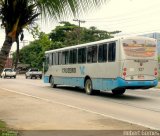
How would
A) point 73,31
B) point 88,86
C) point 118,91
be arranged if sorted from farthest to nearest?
point 73,31 → point 88,86 → point 118,91

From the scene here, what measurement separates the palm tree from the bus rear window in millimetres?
10670

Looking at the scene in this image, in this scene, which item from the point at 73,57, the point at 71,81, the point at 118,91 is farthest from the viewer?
the point at 71,81

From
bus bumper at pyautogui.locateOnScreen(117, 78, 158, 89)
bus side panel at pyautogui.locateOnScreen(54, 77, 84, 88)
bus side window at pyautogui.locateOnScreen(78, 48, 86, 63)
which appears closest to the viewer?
bus bumper at pyautogui.locateOnScreen(117, 78, 158, 89)

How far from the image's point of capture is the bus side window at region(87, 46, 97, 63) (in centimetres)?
2238

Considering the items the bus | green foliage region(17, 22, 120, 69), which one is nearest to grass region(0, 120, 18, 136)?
the bus

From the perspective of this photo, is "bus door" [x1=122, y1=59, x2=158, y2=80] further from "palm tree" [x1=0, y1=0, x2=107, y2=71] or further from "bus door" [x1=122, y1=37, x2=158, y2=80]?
"palm tree" [x1=0, y1=0, x2=107, y2=71]

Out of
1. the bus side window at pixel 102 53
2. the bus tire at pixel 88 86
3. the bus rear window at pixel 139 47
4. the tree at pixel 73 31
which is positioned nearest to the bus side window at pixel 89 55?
the bus tire at pixel 88 86

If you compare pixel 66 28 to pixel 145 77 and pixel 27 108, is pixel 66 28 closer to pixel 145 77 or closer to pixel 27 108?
pixel 145 77

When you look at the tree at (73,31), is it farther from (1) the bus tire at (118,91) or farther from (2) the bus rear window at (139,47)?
(2) the bus rear window at (139,47)

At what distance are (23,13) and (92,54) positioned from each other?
1364 cm

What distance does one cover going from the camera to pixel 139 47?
2011cm

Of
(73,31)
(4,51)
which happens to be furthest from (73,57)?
(73,31)

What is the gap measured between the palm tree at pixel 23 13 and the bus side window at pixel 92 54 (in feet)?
41.9

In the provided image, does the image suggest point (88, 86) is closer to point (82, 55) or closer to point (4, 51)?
point (82, 55)
